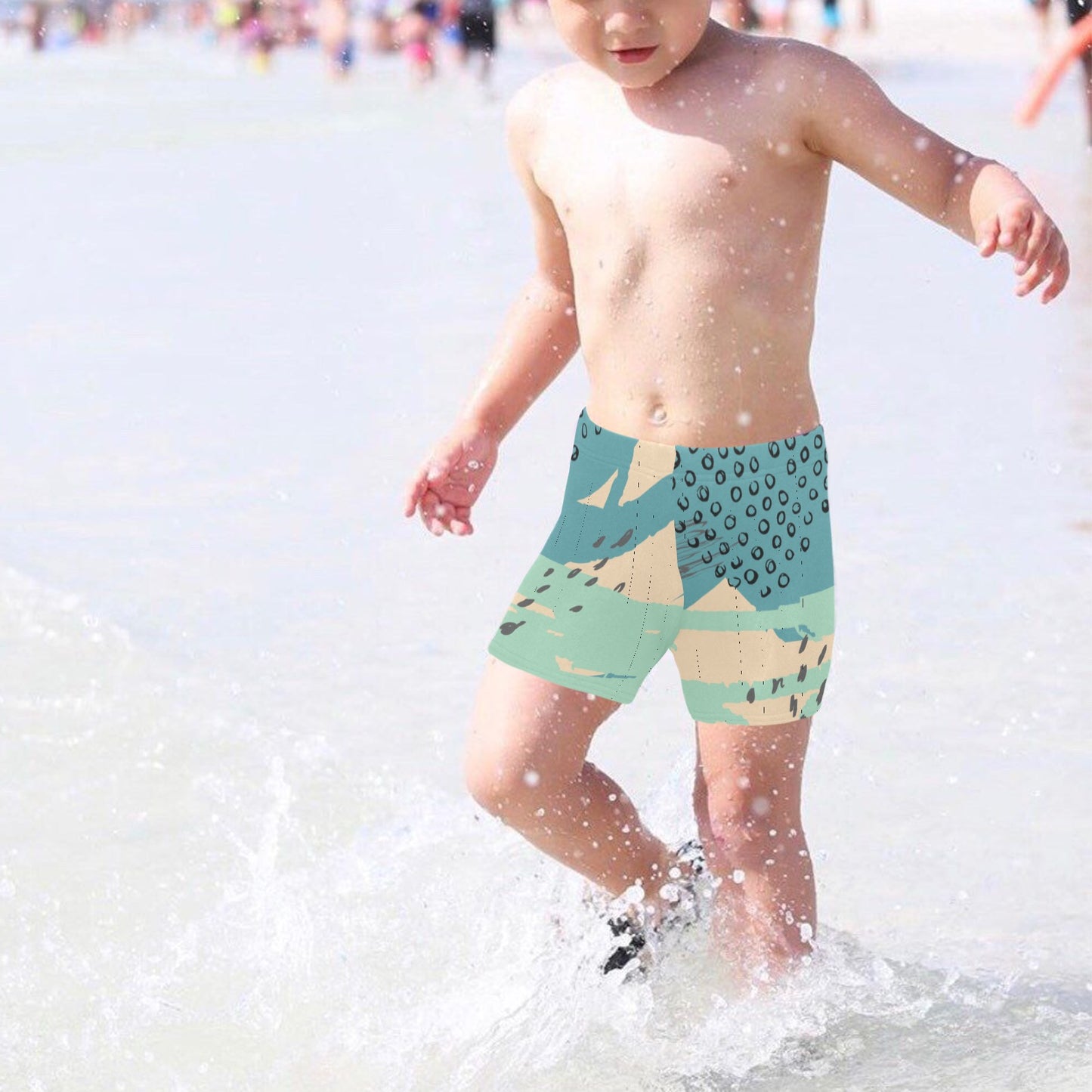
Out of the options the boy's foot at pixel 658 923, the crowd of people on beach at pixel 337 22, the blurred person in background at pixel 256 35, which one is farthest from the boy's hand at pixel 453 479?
the blurred person in background at pixel 256 35

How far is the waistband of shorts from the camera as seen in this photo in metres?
2.70

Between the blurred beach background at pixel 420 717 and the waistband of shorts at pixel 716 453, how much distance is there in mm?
696

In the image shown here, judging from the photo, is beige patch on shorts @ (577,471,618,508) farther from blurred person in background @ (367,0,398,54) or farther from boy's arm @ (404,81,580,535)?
blurred person in background @ (367,0,398,54)

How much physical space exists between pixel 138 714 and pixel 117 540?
45.5 inches

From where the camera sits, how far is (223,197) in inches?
491

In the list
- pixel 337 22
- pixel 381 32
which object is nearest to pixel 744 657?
pixel 337 22

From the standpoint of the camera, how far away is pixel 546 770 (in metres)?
2.71

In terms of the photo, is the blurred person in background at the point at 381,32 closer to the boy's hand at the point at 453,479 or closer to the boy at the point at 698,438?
the boy's hand at the point at 453,479

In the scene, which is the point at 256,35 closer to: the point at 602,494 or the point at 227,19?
the point at 227,19

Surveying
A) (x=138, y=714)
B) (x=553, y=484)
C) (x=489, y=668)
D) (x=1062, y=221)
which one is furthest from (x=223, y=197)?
(x=489, y=668)

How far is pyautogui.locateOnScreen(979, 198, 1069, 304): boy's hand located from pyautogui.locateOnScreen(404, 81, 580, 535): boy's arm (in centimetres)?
68

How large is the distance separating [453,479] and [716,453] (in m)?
0.44

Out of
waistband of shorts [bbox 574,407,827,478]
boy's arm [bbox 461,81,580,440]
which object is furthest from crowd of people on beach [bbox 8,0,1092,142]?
waistband of shorts [bbox 574,407,827,478]

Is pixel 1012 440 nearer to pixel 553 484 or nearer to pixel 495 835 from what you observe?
pixel 553 484
